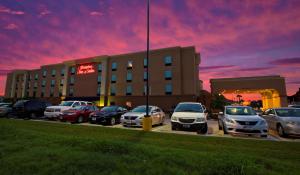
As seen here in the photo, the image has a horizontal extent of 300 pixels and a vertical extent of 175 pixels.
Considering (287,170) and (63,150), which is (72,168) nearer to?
(63,150)

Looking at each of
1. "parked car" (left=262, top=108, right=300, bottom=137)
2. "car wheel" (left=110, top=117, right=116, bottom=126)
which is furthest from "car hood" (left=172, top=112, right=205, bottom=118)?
"car wheel" (left=110, top=117, right=116, bottom=126)

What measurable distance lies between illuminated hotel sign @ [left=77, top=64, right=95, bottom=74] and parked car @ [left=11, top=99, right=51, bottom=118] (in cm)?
2484

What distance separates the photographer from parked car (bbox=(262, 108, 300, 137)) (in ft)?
29.7

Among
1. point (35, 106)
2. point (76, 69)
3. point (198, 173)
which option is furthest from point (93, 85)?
point (198, 173)

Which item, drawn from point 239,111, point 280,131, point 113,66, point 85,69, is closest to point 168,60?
point 113,66

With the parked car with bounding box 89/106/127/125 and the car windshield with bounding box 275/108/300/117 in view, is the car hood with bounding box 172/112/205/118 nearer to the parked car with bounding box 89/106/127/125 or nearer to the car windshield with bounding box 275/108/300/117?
the car windshield with bounding box 275/108/300/117

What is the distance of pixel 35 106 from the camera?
18.2 meters

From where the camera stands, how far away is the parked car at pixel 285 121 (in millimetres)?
9055

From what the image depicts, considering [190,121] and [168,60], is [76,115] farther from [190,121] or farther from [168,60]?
[168,60]

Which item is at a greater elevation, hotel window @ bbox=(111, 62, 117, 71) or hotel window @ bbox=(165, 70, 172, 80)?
hotel window @ bbox=(111, 62, 117, 71)

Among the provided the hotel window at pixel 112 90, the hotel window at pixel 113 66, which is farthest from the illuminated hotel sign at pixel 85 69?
the hotel window at pixel 112 90

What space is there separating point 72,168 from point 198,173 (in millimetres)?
2754

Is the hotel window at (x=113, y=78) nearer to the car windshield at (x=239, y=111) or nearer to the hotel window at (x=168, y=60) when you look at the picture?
the hotel window at (x=168, y=60)

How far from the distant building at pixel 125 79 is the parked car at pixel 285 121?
21389mm
